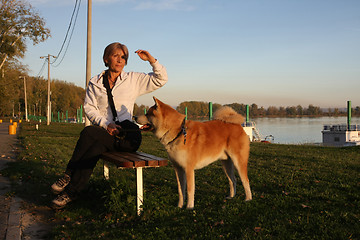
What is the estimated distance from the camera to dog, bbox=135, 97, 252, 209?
407 cm

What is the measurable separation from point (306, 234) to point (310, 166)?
16.0 feet

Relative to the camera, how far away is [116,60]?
4.51 m

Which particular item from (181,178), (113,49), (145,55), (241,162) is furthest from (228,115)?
(113,49)

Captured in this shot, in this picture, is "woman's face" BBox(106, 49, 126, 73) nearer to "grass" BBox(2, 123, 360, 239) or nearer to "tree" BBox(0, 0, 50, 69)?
"grass" BBox(2, 123, 360, 239)

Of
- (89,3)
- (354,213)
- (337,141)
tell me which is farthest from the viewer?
(337,141)

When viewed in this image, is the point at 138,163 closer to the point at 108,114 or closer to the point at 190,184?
the point at 190,184

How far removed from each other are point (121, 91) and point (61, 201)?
1.81 meters

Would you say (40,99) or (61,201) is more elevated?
(40,99)

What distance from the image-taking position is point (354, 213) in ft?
12.6

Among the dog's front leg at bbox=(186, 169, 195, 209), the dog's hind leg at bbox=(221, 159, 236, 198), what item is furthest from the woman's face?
the dog's hind leg at bbox=(221, 159, 236, 198)

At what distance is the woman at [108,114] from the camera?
420cm

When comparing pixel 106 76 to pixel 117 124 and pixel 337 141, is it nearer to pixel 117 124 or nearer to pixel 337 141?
pixel 117 124

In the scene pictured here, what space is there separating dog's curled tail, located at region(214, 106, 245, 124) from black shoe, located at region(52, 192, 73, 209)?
2.57 meters

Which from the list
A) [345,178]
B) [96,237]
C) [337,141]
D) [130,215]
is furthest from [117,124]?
[337,141]
